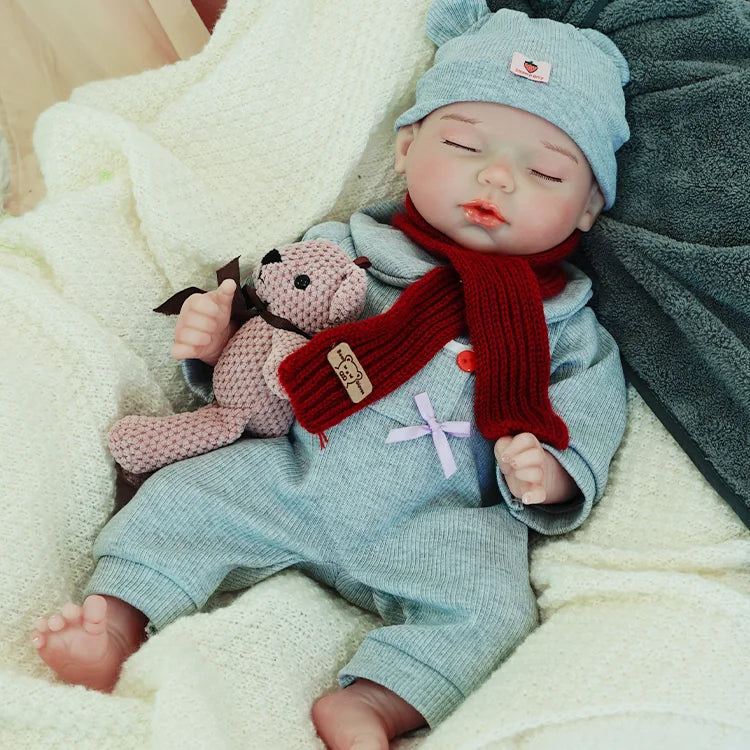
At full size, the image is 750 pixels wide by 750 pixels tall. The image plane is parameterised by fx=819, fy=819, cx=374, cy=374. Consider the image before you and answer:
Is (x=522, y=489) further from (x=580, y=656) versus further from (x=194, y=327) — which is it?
(x=194, y=327)

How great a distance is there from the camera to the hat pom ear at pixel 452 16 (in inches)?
54.1

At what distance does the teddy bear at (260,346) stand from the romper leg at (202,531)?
0.03 meters

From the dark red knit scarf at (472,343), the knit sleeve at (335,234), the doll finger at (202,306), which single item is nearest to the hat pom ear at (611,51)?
the dark red knit scarf at (472,343)

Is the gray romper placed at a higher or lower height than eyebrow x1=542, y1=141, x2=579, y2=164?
lower

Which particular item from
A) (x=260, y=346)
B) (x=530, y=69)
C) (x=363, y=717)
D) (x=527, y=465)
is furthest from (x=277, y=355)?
(x=530, y=69)

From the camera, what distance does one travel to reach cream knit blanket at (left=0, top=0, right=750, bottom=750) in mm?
889

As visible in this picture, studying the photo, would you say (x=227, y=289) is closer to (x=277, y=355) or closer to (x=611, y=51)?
(x=277, y=355)

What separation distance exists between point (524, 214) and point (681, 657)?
0.64 m

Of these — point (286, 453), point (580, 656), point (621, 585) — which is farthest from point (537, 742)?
point (286, 453)

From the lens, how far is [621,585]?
1.04 meters

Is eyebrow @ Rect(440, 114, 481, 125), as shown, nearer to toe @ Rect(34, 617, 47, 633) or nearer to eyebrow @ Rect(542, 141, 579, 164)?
eyebrow @ Rect(542, 141, 579, 164)

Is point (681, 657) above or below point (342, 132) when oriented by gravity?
below

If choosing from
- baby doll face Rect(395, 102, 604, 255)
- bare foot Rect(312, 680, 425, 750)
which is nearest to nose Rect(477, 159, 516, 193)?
baby doll face Rect(395, 102, 604, 255)

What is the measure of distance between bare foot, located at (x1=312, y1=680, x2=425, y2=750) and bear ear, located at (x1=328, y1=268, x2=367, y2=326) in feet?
1.58
